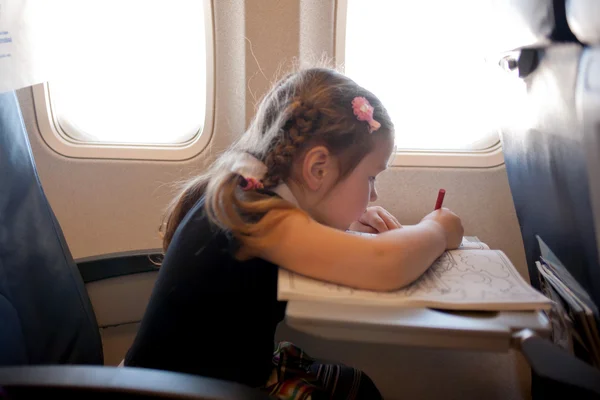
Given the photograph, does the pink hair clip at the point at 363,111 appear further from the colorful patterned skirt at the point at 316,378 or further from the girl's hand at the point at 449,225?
the colorful patterned skirt at the point at 316,378

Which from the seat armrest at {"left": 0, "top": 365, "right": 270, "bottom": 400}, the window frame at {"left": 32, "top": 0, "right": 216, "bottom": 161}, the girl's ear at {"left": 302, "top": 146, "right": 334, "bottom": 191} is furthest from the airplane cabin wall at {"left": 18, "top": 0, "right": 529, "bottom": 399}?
the seat armrest at {"left": 0, "top": 365, "right": 270, "bottom": 400}

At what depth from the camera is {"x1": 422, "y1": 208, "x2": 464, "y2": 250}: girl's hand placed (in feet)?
2.97

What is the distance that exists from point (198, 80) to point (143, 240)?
0.47 m

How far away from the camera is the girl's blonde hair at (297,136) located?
0.78 metres

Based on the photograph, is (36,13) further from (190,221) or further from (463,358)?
(463,358)

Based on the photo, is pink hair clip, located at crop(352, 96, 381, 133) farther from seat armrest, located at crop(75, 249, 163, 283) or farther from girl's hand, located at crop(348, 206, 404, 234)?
seat armrest, located at crop(75, 249, 163, 283)

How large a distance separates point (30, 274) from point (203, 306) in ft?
1.03

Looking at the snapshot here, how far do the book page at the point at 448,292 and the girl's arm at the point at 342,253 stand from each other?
16mm

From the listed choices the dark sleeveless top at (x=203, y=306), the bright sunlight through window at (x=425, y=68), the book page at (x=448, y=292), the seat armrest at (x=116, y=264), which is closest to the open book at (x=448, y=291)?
the book page at (x=448, y=292)

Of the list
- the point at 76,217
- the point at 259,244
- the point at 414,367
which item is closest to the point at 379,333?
the point at 259,244

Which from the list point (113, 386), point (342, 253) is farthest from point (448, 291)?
point (113, 386)

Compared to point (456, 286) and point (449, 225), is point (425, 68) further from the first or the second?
point (456, 286)

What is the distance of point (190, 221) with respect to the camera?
0.86 m

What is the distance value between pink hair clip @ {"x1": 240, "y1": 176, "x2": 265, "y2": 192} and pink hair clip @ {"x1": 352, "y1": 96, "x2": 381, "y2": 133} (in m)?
0.21
